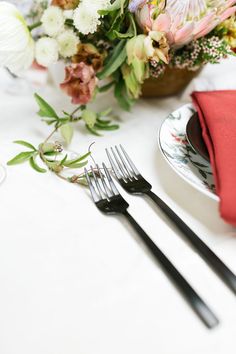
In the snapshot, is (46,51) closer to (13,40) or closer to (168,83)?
(13,40)

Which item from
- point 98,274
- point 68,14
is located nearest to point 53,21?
point 68,14

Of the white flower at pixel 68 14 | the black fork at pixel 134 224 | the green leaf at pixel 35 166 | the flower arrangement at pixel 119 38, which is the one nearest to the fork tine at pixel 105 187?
the black fork at pixel 134 224

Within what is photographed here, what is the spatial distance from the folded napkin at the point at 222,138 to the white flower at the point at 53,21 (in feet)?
0.96

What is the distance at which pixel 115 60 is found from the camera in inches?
30.1

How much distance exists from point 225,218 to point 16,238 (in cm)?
28

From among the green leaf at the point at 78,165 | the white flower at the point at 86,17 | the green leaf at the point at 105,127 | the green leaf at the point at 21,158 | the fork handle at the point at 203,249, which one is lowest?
the fork handle at the point at 203,249

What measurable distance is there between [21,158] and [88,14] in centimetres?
28

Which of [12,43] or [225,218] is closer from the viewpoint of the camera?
[225,218]

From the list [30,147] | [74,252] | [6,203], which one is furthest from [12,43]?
[74,252]

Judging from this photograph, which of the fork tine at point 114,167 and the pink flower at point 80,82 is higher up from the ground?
the pink flower at point 80,82

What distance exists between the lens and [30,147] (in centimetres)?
69

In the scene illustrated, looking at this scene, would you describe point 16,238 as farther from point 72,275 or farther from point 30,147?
point 30,147

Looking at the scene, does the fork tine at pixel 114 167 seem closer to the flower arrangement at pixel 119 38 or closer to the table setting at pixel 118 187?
the table setting at pixel 118 187

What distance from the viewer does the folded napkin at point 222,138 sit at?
1.61 ft
